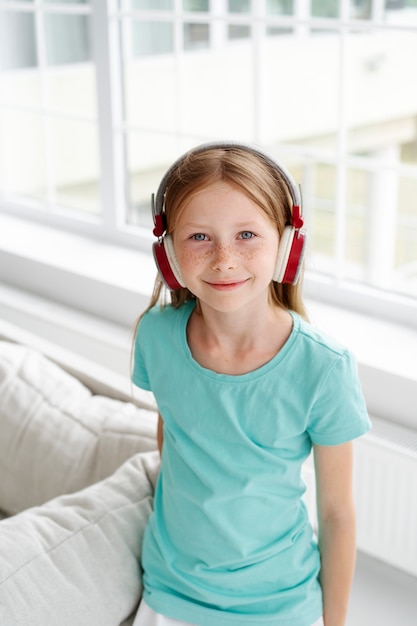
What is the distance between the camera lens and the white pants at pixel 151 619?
143cm

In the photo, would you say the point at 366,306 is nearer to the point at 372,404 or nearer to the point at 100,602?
the point at 372,404

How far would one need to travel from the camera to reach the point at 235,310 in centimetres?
131

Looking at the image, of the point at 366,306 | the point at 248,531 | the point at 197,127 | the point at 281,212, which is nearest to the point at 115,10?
the point at 366,306

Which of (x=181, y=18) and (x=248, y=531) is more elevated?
(x=181, y=18)

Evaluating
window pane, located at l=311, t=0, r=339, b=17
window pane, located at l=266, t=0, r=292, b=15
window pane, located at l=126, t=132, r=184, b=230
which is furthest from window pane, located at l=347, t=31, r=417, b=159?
window pane, located at l=126, t=132, r=184, b=230

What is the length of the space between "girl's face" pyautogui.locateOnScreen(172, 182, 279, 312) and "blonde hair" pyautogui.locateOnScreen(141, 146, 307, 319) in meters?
0.01

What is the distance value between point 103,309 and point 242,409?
146 cm

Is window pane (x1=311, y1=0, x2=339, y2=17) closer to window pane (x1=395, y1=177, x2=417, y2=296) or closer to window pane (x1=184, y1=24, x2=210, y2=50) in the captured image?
window pane (x1=184, y1=24, x2=210, y2=50)

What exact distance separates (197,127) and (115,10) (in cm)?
561

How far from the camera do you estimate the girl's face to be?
1.24m

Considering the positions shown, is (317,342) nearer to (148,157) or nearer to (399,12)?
(148,157)

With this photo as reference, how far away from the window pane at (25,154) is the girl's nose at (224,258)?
455cm

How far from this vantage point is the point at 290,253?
129 cm

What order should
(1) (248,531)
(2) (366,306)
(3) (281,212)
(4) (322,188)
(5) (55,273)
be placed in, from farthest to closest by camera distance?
(4) (322,188) < (5) (55,273) < (2) (366,306) < (1) (248,531) < (3) (281,212)
